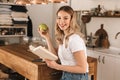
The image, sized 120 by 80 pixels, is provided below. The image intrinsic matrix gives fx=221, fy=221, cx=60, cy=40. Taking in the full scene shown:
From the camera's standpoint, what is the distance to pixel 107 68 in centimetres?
363

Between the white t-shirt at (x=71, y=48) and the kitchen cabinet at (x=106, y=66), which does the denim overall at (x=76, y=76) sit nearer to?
the white t-shirt at (x=71, y=48)

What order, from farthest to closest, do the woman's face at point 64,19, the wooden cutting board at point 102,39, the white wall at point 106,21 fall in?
the wooden cutting board at point 102,39 → the white wall at point 106,21 → the woman's face at point 64,19

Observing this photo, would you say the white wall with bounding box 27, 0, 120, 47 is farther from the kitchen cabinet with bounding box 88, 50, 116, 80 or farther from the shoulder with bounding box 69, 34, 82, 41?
the shoulder with bounding box 69, 34, 82, 41

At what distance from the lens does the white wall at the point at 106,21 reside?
4027 millimetres

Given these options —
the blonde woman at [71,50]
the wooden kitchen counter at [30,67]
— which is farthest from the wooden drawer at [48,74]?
the blonde woman at [71,50]

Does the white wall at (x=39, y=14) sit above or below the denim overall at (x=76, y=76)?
above

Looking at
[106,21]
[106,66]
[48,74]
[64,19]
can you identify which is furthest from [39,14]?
[64,19]

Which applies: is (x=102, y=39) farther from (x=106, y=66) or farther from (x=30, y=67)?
(x=30, y=67)

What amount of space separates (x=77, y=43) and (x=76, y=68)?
0.69 ft

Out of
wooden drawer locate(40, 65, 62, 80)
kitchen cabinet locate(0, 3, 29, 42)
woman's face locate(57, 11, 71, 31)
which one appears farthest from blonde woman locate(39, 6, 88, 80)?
kitchen cabinet locate(0, 3, 29, 42)

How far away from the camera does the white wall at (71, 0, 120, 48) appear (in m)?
4.03

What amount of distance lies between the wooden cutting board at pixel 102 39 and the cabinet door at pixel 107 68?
578 mm

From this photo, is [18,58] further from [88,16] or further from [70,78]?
[88,16]

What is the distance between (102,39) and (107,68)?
784 millimetres
